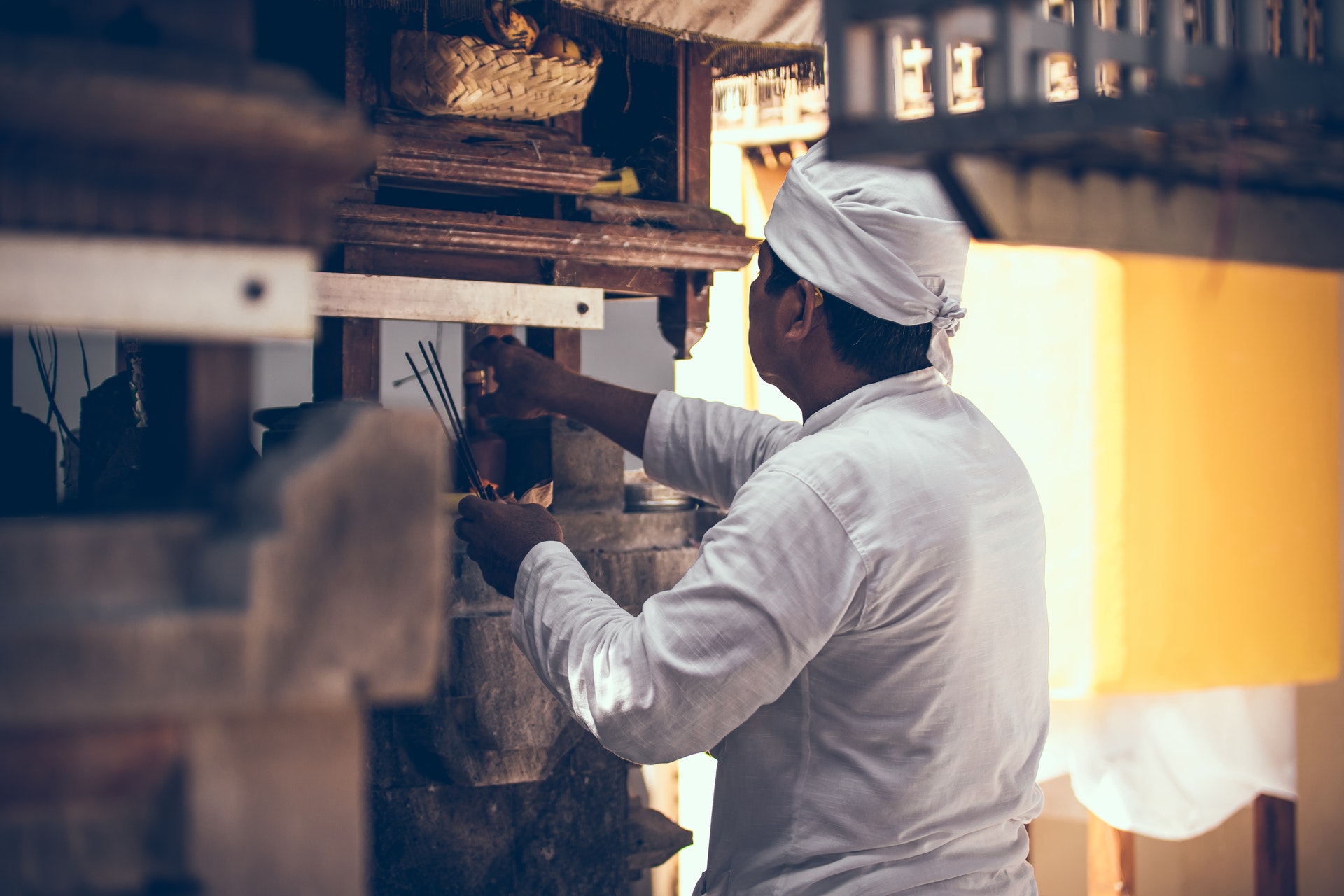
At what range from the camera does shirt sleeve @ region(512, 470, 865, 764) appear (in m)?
1.94

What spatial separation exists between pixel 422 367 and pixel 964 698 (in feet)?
10.2

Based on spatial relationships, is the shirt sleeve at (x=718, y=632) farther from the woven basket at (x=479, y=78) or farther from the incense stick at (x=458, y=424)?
the woven basket at (x=479, y=78)

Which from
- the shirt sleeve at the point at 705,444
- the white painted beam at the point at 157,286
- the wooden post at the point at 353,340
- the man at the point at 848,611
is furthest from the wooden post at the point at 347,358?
the white painted beam at the point at 157,286

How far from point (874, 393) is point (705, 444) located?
60 cm

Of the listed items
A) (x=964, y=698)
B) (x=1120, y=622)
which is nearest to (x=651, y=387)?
(x=1120, y=622)

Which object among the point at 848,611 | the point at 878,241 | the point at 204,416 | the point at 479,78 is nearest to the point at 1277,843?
the point at 848,611

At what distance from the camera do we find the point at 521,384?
282 centimetres

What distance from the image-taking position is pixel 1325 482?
18.0 feet

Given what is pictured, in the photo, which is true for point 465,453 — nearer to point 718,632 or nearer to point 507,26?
point 507,26

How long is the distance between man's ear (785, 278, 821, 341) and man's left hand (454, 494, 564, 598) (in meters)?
0.60

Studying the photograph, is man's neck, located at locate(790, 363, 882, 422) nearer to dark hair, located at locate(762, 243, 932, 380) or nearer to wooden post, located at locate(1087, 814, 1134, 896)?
dark hair, located at locate(762, 243, 932, 380)

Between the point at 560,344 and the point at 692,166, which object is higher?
the point at 692,166

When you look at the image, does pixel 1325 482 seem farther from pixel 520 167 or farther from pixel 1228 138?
pixel 1228 138

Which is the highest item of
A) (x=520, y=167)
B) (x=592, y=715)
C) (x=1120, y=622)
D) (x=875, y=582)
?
(x=520, y=167)
